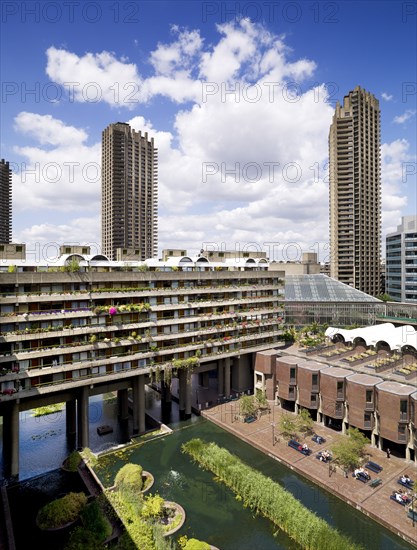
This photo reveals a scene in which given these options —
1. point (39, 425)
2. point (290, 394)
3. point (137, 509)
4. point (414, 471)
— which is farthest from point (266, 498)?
point (39, 425)

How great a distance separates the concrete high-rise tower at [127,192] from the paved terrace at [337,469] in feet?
394

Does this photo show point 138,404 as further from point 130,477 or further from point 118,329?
point 130,477

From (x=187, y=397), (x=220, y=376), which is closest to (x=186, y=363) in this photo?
A: (x=187, y=397)

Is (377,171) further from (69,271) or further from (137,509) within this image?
(137,509)

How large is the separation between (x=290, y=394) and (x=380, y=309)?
51.8 metres

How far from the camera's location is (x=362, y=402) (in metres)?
47.5

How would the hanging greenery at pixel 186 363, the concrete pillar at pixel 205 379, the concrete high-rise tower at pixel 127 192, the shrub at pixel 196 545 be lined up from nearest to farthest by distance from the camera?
the shrub at pixel 196 545
the hanging greenery at pixel 186 363
the concrete pillar at pixel 205 379
the concrete high-rise tower at pixel 127 192

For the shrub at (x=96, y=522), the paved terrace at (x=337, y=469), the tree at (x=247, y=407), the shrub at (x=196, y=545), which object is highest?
the tree at (x=247, y=407)

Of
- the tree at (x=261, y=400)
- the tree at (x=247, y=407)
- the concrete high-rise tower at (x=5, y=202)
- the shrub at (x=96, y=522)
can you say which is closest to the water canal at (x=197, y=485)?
the tree at (x=247, y=407)

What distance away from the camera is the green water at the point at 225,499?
32.8m

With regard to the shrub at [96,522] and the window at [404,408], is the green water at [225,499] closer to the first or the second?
the shrub at [96,522]

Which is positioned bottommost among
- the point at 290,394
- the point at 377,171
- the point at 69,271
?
the point at 290,394

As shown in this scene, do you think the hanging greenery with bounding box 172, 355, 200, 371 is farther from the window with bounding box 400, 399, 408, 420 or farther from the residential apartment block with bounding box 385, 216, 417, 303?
the residential apartment block with bounding box 385, 216, 417, 303

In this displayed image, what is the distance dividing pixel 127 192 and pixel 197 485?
148m
